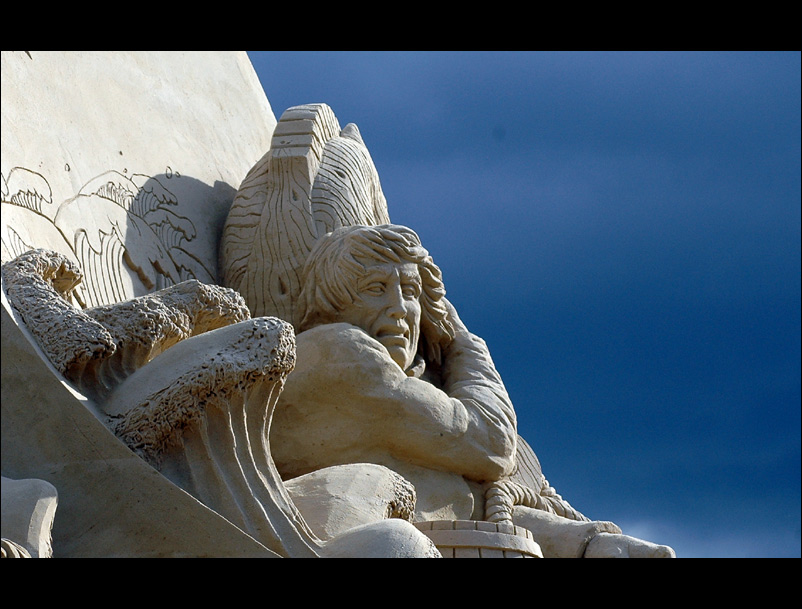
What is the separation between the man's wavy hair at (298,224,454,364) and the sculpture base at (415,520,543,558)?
122 cm

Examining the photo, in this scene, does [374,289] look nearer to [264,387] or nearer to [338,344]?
[338,344]

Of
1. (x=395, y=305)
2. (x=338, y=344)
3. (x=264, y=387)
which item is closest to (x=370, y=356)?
(x=338, y=344)

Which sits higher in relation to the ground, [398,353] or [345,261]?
[345,261]

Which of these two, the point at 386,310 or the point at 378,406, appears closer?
the point at 378,406

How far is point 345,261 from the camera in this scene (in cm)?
566

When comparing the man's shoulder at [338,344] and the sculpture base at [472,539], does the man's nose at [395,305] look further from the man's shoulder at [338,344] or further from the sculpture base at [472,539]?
the sculpture base at [472,539]

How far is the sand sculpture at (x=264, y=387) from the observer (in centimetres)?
375

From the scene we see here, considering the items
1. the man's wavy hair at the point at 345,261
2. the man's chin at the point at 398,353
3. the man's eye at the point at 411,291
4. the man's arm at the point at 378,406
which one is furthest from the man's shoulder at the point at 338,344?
the man's eye at the point at 411,291

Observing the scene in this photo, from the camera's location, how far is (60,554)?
3.65 meters

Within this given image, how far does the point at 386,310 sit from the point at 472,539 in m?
1.26

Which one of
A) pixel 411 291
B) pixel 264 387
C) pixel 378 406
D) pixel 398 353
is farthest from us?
pixel 411 291

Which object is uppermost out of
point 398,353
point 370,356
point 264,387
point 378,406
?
point 398,353

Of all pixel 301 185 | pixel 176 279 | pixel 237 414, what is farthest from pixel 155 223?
pixel 237 414

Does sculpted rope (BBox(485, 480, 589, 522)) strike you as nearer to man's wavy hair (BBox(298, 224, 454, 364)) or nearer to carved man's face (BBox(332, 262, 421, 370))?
carved man's face (BBox(332, 262, 421, 370))
